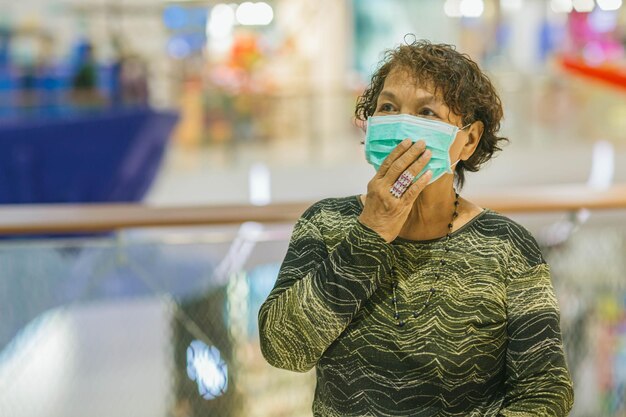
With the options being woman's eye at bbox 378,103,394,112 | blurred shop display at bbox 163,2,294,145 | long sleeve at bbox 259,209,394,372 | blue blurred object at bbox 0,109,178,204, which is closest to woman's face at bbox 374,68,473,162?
woman's eye at bbox 378,103,394,112

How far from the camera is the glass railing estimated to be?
111 inches

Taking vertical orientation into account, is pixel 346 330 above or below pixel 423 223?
below

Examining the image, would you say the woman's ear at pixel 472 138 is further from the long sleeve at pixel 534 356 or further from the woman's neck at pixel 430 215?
the long sleeve at pixel 534 356

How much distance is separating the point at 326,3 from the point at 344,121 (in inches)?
139

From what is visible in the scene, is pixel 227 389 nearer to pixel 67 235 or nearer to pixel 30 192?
pixel 67 235

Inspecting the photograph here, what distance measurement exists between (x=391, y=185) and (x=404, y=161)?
41 millimetres

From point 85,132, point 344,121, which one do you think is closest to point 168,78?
point 344,121

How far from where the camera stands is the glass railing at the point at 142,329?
2.83 metres

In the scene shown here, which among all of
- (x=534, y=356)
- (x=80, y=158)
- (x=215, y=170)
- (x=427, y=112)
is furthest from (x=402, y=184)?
(x=215, y=170)

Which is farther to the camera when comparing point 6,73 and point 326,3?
point 326,3

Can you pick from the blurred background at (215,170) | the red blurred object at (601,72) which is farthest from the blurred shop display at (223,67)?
the red blurred object at (601,72)

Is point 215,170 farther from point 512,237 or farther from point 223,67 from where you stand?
point 512,237

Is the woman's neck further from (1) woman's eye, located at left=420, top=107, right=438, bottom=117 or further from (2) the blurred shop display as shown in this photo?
(2) the blurred shop display

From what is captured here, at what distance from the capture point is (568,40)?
16297mm
